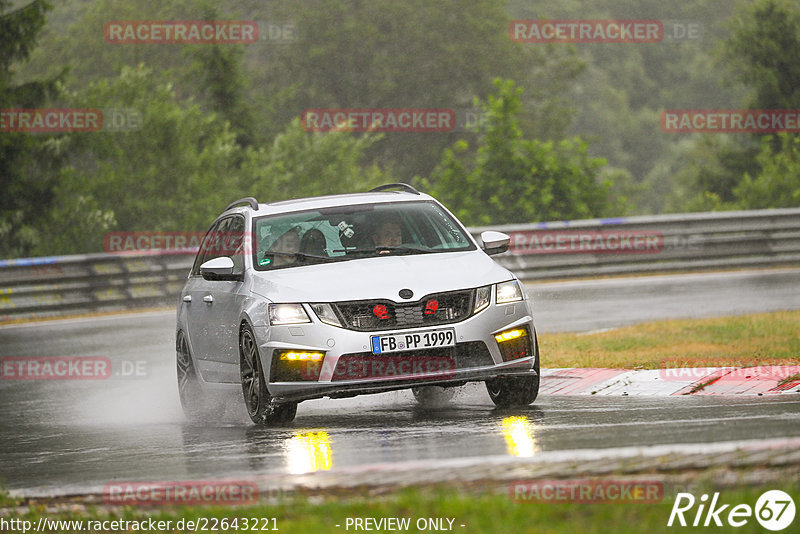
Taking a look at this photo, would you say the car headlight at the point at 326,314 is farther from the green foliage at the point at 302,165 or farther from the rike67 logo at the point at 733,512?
the green foliage at the point at 302,165

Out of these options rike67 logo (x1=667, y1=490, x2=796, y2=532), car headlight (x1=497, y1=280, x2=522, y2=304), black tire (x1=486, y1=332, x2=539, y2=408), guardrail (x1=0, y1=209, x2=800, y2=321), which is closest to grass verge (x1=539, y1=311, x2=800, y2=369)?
black tire (x1=486, y1=332, x2=539, y2=408)

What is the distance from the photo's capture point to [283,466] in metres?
7.45

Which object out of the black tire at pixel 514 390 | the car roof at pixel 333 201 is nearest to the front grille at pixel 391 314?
the black tire at pixel 514 390

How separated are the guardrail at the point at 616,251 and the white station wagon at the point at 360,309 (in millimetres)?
13063

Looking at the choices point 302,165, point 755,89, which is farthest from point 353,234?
point 755,89

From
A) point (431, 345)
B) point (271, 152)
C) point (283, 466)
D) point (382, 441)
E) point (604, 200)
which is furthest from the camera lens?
point (271, 152)

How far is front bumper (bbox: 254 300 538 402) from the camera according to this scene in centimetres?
920

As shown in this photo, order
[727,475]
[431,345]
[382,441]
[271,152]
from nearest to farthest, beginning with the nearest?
[727,475] → [382,441] → [431,345] → [271,152]

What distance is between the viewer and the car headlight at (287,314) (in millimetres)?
9352

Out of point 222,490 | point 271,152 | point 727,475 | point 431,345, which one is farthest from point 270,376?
point 271,152

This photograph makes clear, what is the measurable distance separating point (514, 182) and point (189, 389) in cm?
2301

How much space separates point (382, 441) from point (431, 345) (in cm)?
110

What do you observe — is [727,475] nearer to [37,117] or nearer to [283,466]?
[283,466]

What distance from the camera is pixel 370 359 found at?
30.2ft
